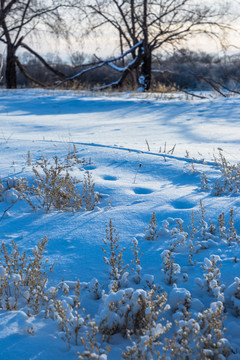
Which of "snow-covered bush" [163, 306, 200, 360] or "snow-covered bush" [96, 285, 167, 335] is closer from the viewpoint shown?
"snow-covered bush" [163, 306, 200, 360]

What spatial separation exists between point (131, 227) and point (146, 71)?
1359 cm

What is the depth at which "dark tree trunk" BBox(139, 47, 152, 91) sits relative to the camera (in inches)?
587

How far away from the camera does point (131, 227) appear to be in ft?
8.96

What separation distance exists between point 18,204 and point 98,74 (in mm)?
27763

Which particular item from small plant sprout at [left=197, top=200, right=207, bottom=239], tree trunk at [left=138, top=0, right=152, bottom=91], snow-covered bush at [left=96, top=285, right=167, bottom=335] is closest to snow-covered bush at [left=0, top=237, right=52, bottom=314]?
snow-covered bush at [left=96, top=285, right=167, bottom=335]

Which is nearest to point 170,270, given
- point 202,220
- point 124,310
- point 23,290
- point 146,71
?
A: point 124,310

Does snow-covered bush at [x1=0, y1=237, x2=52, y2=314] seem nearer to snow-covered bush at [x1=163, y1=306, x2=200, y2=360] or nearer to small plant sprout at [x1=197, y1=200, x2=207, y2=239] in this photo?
snow-covered bush at [x1=163, y1=306, x2=200, y2=360]

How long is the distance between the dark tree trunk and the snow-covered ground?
925 centimetres

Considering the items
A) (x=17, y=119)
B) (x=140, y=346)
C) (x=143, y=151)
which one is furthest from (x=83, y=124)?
(x=140, y=346)

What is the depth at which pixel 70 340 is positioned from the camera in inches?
66.2

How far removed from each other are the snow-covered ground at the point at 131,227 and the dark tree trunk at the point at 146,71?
364 inches

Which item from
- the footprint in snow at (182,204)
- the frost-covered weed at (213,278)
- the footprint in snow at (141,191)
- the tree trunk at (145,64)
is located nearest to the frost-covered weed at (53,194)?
the footprint in snow at (141,191)

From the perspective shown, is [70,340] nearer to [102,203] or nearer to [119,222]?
[119,222]

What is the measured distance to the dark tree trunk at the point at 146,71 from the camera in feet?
48.9
